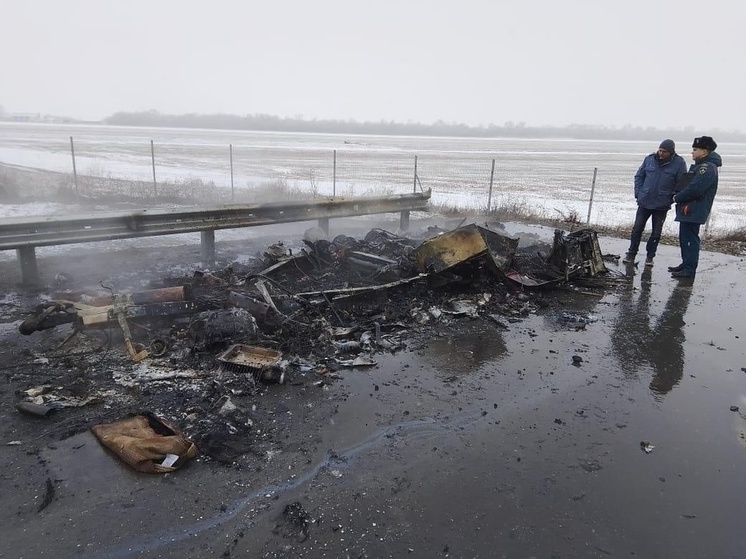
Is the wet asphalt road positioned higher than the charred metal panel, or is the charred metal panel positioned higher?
the charred metal panel

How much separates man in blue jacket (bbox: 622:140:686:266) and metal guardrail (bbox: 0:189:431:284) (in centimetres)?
501

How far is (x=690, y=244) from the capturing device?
889 cm

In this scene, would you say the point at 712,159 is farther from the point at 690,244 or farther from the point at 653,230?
the point at 653,230

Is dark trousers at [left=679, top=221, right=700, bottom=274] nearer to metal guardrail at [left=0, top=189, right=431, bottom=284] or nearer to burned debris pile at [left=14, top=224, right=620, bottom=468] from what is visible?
burned debris pile at [left=14, top=224, right=620, bottom=468]

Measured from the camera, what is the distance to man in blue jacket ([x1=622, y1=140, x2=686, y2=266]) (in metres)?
9.48

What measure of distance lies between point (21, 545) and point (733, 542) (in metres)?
3.94

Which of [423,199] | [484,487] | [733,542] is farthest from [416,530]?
[423,199]

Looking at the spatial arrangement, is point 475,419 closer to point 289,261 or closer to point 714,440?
point 714,440

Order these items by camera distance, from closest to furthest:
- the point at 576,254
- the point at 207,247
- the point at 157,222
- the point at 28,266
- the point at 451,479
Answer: the point at 451,479 → the point at 28,266 → the point at 157,222 → the point at 576,254 → the point at 207,247

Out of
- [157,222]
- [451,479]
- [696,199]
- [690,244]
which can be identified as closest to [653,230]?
[690,244]

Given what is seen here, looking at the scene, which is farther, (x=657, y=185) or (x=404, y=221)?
(x=404, y=221)

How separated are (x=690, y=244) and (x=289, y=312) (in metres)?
7.02

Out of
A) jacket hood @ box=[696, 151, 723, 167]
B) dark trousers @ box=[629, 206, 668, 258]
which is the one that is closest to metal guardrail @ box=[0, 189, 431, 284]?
dark trousers @ box=[629, 206, 668, 258]

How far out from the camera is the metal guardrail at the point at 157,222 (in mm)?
7098
